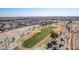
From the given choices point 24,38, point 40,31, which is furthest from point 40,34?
point 24,38

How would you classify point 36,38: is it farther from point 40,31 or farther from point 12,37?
point 12,37

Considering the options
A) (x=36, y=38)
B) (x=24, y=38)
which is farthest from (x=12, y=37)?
(x=36, y=38)

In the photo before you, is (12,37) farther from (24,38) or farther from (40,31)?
(40,31)

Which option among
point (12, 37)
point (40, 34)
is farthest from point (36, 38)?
point (12, 37)

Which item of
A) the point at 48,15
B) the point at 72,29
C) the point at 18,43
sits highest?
the point at 48,15

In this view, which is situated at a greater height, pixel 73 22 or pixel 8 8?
pixel 8 8

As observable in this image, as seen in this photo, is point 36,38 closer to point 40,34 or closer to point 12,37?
point 40,34

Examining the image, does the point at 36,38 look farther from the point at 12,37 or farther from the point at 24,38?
the point at 12,37

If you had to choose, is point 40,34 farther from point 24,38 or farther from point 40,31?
point 24,38

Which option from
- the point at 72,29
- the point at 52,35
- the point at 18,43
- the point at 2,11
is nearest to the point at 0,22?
the point at 2,11
